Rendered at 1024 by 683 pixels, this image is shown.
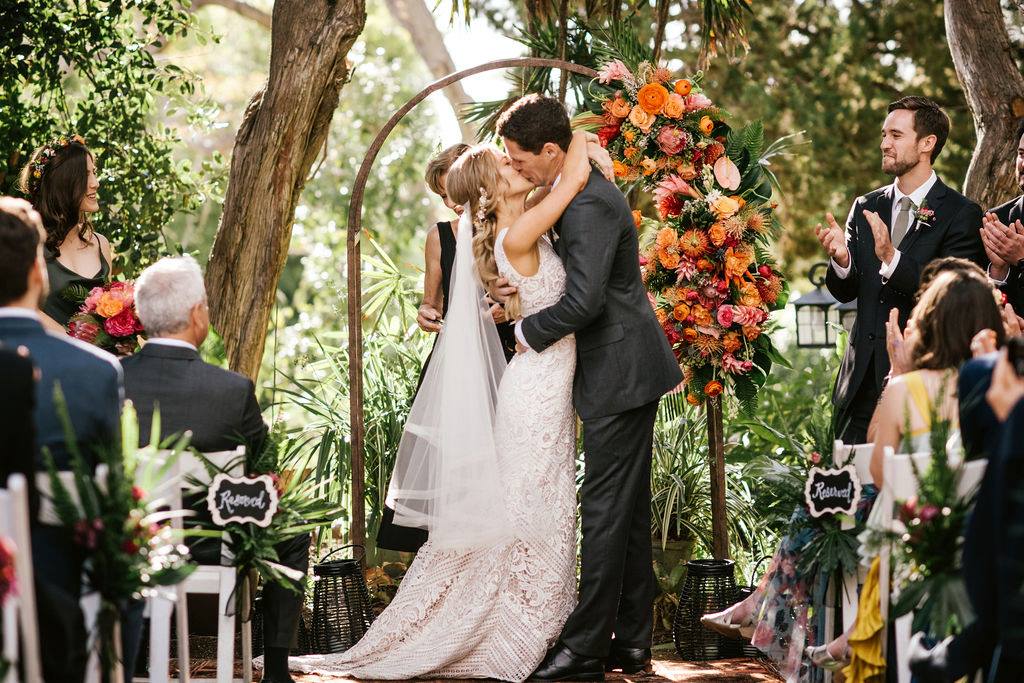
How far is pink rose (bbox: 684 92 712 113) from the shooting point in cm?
498

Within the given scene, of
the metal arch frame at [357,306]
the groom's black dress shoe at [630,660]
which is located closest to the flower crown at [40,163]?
the metal arch frame at [357,306]

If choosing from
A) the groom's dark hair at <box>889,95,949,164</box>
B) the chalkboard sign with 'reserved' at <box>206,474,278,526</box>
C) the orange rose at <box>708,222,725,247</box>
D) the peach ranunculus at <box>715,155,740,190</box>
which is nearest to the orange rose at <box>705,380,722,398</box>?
the orange rose at <box>708,222,725,247</box>

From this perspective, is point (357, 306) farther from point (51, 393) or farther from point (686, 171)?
point (51, 393)

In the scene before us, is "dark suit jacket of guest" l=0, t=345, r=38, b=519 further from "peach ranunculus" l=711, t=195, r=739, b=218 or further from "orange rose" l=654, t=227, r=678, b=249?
"peach ranunculus" l=711, t=195, r=739, b=218

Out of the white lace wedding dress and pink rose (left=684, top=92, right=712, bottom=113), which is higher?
pink rose (left=684, top=92, right=712, bottom=113)

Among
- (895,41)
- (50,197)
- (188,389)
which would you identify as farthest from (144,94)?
(895,41)

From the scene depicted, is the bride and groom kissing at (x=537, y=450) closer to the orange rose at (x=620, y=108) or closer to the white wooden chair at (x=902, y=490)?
the orange rose at (x=620, y=108)

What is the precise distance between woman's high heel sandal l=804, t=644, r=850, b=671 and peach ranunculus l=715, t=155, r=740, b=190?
6.78 ft

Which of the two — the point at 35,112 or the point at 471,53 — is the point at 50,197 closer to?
the point at 35,112

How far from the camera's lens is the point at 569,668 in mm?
4355

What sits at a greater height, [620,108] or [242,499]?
[620,108]

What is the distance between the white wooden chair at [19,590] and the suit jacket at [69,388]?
0.38 metres

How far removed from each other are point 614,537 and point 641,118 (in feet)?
5.71

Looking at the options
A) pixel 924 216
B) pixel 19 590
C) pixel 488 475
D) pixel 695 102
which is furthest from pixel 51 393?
pixel 924 216
